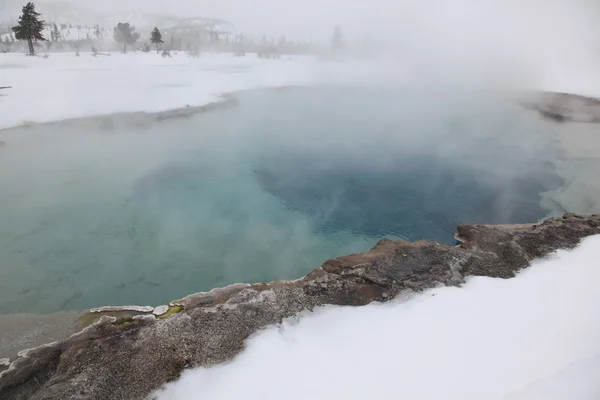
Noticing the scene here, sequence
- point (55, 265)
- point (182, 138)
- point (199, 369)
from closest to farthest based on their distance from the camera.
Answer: point (199, 369), point (55, 265), point (182, 138)

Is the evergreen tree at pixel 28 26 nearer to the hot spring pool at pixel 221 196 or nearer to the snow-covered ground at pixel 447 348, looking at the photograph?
the hot spring pool at pixel 221 196

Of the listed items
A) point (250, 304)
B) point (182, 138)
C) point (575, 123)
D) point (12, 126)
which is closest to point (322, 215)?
point (250, 304)

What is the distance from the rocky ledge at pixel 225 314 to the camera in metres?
4.08

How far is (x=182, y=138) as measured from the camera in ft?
45.6

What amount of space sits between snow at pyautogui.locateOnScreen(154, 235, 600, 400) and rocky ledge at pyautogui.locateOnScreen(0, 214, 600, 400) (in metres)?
0.26

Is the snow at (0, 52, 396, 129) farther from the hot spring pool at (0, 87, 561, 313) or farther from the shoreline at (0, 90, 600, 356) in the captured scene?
the hot spring pool at (0, 87, 561, 313)

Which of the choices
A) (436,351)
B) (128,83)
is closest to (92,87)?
(128,83)

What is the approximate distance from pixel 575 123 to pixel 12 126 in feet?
83.7

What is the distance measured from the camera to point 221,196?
10070mm

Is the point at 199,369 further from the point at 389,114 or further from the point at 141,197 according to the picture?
the point at 389,114

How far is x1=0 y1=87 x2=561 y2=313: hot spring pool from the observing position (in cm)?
696

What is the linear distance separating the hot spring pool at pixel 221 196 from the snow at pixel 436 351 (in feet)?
8.11

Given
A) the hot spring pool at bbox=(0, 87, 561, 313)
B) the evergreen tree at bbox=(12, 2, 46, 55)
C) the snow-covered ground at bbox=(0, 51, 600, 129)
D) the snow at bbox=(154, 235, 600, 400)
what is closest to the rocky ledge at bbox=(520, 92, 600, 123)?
the snow-covered ground at bbox=(0, 51, 600, 129)

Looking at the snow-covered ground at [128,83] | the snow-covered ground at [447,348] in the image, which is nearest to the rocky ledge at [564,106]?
the snow-covered ground at [128,83]
